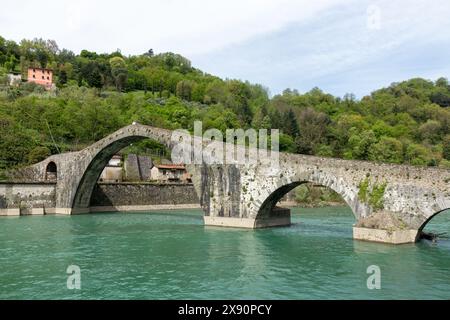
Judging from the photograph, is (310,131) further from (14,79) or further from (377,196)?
(377,196)

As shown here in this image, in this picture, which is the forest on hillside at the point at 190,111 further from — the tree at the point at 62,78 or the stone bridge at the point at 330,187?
the stone bridge at the point at 330,187

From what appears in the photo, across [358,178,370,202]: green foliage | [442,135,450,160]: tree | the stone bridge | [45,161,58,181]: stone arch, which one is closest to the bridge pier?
the stone bridge

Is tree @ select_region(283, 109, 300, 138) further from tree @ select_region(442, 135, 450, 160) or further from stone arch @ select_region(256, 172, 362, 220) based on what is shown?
stone arch @ select_region(256, 172, 362, 220)

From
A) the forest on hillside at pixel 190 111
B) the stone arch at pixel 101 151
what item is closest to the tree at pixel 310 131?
the forest on hillside at pixel 190 111

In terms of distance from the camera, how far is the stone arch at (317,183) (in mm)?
23406

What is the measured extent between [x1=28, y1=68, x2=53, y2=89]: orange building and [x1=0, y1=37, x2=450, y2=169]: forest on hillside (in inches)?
151

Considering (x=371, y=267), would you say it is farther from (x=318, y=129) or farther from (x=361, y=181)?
(x=318, y=129)

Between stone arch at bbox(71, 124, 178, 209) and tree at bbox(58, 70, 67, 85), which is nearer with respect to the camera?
stone arch at bbox(71, 124, 178, 209)

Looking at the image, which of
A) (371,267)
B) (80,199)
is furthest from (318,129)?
(371,267)

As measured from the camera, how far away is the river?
13438 millimetres

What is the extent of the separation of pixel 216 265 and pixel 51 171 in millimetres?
35826

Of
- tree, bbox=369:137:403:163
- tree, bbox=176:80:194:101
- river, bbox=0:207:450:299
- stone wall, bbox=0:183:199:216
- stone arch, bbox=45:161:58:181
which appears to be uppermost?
tree, bbox=176:80:194:101

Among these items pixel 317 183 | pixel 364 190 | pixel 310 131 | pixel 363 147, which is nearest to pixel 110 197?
pixel 317 183

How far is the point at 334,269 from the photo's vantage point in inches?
655
